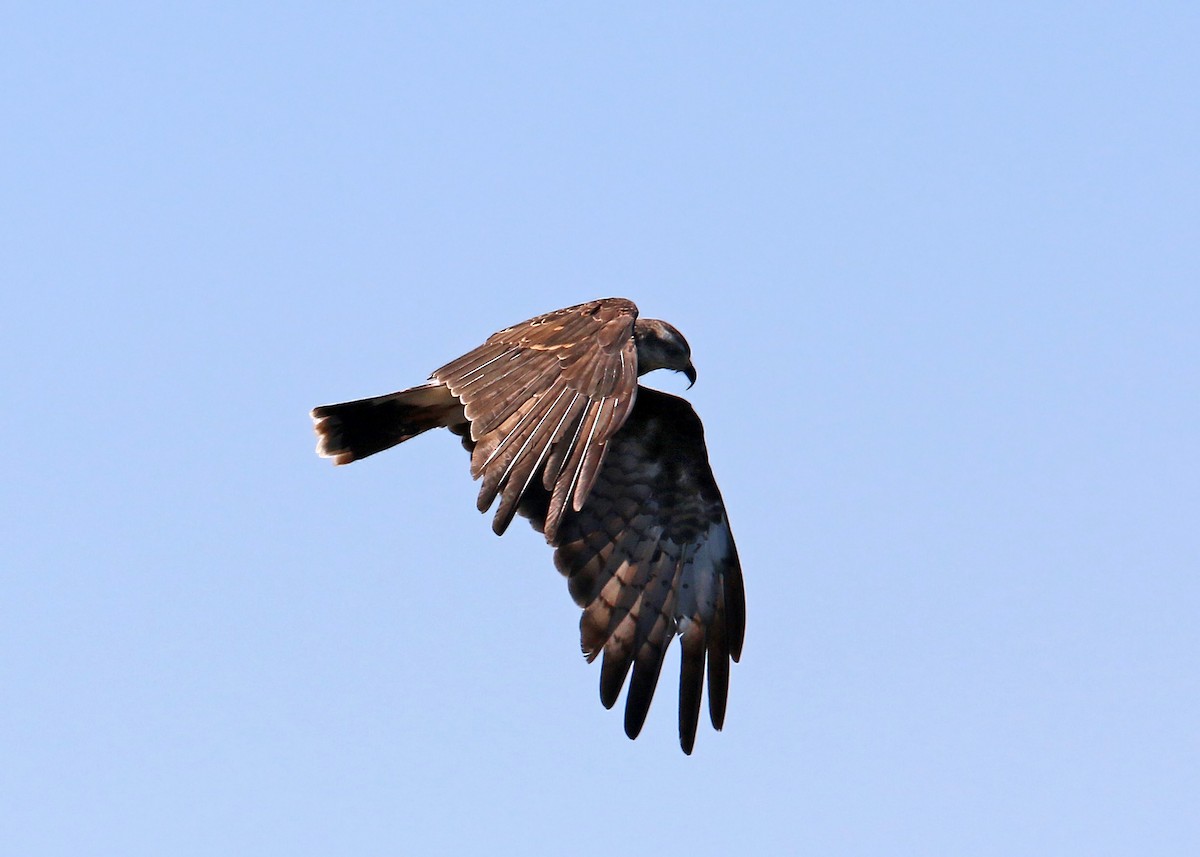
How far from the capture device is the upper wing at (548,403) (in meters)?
8.21

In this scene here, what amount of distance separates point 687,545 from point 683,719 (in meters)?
1.07

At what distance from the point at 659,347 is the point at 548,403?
9.81 ft

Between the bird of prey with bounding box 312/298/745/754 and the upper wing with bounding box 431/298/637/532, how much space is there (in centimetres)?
1

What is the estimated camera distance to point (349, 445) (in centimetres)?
1024

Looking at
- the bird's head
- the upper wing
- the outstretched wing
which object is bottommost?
the upper wing

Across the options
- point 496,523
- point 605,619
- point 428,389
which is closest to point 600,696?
point 605,619

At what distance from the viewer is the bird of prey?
8.94m

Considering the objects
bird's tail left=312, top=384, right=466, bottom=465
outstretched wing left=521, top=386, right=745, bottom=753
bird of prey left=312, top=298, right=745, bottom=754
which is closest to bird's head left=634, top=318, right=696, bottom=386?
bird of prey left=312, top=298, right=745, bottom=754

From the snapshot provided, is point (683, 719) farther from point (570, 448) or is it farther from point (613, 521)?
point (570, 448)

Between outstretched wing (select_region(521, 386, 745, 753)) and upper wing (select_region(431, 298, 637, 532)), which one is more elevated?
outstretched wing (select_region(521, 386, 745, 753))

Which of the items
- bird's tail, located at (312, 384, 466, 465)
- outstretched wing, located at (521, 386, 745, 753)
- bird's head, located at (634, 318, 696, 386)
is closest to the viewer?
bird's tail, located at (312, 384, 466, 465)

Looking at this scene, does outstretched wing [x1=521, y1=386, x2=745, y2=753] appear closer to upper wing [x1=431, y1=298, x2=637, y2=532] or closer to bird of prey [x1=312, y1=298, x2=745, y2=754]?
bird of prey [x1=312, y1=298, x2=745, y2=754]

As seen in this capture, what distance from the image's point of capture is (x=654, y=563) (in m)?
11.0

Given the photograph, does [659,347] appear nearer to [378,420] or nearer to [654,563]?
[654,563]
